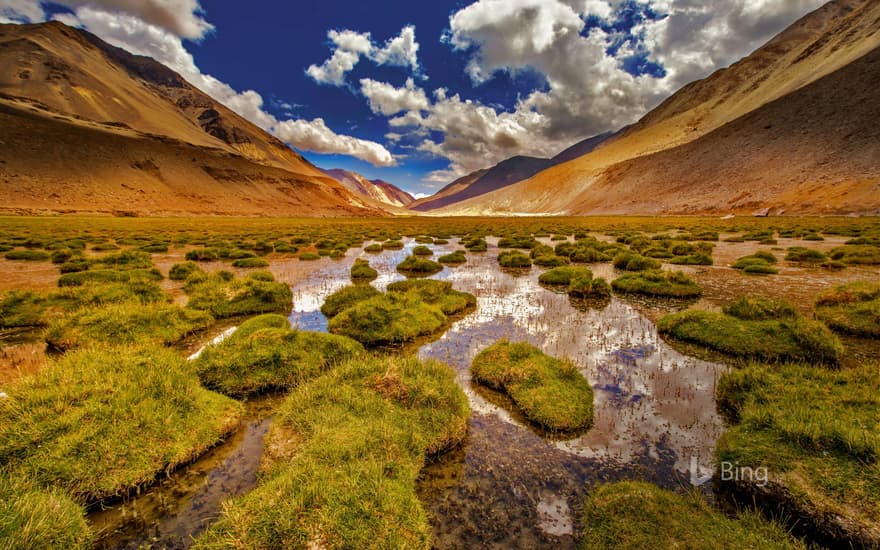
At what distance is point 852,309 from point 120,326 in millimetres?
21861

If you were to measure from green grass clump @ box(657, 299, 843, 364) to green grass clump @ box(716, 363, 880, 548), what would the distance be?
2791 mm

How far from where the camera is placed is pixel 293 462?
4.64 meters

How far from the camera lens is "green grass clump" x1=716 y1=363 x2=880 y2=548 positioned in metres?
3.87

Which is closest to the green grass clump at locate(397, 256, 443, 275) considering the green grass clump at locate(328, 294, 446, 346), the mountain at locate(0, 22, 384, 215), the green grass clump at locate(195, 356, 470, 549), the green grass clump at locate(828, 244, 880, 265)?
the green grass clump at locate(328, 294, 446, 346)

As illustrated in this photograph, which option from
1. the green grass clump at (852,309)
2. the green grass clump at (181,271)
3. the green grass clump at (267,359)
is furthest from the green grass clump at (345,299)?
the green grass clump at (852,309)

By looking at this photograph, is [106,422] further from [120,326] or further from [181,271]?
[181,271]

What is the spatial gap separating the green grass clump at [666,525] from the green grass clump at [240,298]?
512 inches

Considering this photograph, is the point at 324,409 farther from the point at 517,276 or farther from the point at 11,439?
the point at 517,276

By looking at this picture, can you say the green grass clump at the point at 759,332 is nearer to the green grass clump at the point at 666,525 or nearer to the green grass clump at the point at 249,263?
the green grass clump at the point at 666,525

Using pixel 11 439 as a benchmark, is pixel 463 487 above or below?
below

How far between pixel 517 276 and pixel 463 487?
55.9 ft

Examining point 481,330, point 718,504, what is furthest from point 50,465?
point 481,330

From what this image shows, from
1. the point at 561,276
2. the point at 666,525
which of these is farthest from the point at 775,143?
the point at 666,525

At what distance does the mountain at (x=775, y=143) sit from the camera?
3125 inches
